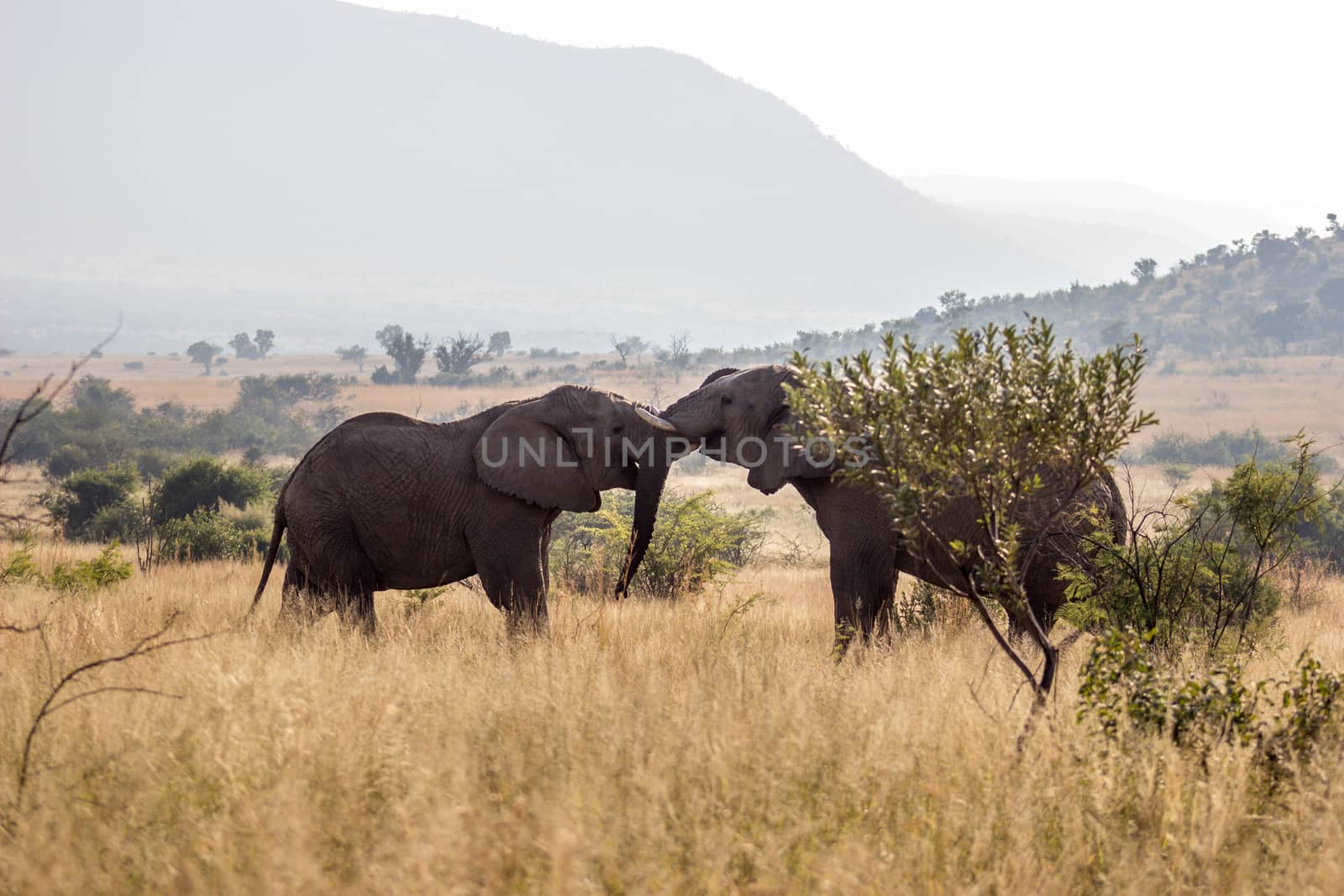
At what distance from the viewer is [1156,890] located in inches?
175

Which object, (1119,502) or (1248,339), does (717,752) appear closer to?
(1119,502)

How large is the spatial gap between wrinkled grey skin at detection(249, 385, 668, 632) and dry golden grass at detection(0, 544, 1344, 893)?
1.58m

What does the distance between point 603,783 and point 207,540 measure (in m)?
13.0

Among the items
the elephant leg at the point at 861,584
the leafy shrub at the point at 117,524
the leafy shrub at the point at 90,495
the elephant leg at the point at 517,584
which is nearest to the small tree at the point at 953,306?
the leafy shrub at the point at 90,495

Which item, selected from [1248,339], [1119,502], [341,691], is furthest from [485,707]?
[1248,339]

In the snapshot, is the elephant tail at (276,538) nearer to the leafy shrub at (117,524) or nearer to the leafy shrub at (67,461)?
the leafy shrub at (117,524)

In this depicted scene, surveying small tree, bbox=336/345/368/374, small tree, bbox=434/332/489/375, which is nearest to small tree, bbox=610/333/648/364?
small tree, bbox=434/332/489/375

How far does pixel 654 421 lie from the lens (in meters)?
8.30

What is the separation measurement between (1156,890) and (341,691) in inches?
149

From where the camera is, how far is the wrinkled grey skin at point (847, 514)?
26.1 feet

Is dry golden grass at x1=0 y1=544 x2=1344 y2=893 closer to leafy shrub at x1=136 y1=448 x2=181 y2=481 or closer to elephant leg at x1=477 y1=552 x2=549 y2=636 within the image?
elephant leg at x1=477 y1=552 x2=549 y2=636

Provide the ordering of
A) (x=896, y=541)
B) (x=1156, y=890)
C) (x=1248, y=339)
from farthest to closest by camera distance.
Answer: (x=1248, y=339), (x=896, y=541), (x=1156, y=890)

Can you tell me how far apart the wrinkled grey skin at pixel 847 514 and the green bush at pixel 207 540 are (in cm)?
928

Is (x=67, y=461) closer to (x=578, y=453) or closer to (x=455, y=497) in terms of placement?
(x=455, y=497)
